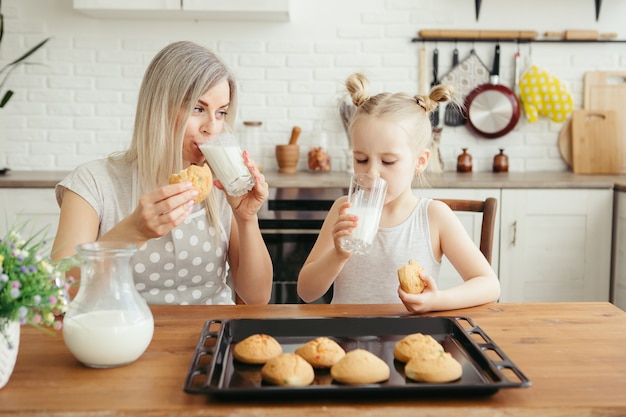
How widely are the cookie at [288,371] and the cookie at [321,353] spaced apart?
0.04 m

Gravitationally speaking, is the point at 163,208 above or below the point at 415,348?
above

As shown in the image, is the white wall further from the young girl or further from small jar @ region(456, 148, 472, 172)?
the young girl

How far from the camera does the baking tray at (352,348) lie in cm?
94

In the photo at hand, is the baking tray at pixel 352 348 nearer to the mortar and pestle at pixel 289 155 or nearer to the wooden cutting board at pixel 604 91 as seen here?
the mortar and pestle at pixel 289 155

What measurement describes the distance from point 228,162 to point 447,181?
1.99m

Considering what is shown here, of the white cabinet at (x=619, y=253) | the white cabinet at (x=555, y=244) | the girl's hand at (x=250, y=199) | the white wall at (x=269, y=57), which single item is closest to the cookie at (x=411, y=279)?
the girl's hand at (x=250, y=199)

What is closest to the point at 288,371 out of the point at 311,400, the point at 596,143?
the point at 311,400

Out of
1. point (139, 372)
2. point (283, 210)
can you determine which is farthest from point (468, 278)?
point (283, 210)

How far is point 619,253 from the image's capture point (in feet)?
11.1

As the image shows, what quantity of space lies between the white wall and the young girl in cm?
208

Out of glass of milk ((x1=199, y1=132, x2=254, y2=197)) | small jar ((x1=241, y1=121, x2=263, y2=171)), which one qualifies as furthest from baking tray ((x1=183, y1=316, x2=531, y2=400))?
small jar ((x1=241, y1=121, x2=263, y2=171))

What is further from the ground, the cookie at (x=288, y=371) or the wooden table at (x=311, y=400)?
the cookie at (x=288, y=371)

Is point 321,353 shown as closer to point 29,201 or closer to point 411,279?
point 411,279

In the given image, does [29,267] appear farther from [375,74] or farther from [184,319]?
[375,74]
